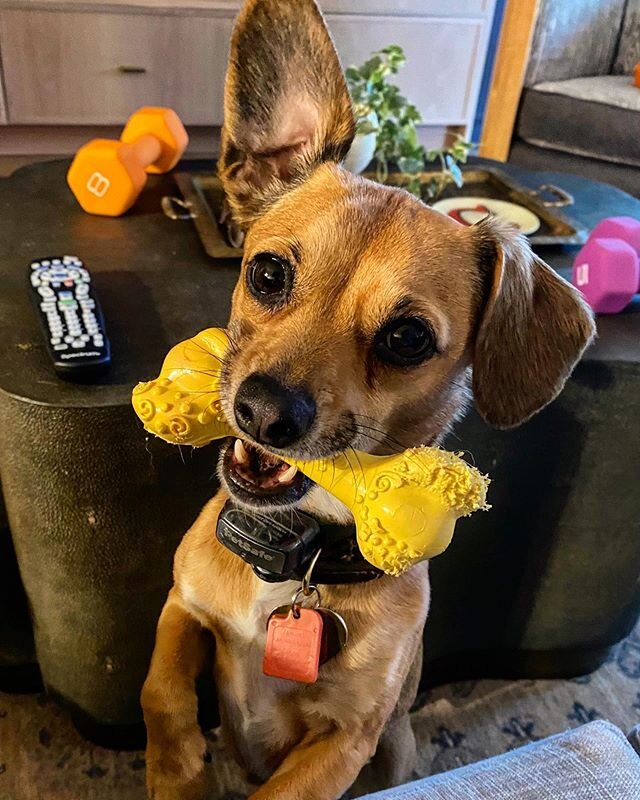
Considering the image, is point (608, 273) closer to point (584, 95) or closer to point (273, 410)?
point (273, 410)

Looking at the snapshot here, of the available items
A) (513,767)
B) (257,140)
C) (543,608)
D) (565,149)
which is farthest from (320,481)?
(565,149)

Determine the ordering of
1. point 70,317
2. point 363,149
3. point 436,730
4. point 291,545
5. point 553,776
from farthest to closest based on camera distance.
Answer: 1. point 363,149
2. point 436,730
3. point 70,317
4. point 291,545
5. point 553,776

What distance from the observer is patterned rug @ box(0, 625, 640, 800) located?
4.50 feet

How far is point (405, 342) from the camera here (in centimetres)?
→ 89

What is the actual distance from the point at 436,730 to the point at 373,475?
2.91 ft

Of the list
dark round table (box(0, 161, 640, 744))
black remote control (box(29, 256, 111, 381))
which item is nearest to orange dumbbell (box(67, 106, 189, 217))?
dark round table (box(0, 161, 640, 744))

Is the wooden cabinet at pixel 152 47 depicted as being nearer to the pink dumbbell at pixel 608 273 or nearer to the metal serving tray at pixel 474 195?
the metal serving tray at pixel 474 195

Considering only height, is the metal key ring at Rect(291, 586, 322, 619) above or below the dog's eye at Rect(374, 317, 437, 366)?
below

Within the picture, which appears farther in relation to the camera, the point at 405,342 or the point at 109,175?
the point at 109,175

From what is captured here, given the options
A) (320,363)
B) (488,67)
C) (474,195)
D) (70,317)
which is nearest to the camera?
(320,363)

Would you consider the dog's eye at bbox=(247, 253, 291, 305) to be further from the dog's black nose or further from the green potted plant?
the green potted plant

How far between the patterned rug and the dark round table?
47 mm

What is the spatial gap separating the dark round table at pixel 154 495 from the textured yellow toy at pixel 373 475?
0.18m

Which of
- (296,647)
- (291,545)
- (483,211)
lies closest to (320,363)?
(291,545)
